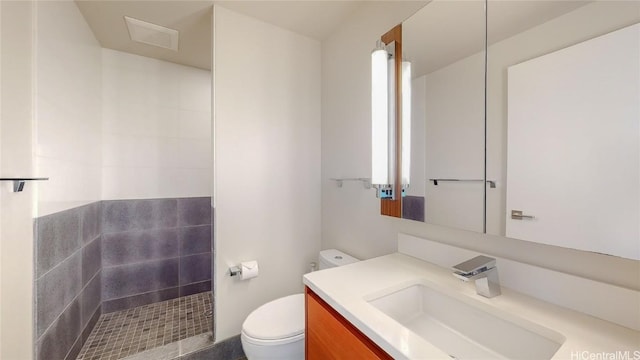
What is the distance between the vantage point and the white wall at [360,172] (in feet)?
2.74

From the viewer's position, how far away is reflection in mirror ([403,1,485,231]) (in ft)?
3.21

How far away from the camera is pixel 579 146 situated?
0.71 metres

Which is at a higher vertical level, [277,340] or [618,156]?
[618,156]

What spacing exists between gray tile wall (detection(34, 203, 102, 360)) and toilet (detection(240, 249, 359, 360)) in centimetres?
98

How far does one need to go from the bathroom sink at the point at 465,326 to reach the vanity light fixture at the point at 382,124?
0.51 m

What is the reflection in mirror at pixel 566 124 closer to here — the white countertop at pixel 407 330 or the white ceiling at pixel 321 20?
the white ceiling at pixel 321 20

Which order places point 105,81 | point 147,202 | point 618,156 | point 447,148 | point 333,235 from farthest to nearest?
point 147,202 < point 105,81 < point 333,235 < point 447,148 < point 618,156

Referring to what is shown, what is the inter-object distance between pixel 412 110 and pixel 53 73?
6.31ft

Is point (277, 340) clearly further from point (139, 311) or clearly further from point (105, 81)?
point (105, 81)

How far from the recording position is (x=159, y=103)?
2.29 metres

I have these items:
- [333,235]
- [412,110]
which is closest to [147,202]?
[333,235]

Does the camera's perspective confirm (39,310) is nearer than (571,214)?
No

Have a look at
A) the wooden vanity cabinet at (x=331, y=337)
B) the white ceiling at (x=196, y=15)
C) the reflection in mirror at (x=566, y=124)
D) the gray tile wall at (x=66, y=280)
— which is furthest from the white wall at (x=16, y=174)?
Answer: the reflection in mirror at (x=566, y=124)

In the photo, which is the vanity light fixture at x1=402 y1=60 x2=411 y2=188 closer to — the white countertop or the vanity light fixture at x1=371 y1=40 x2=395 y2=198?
the vanity light fixture at x1=371 y1=40 x2=395 y2=198
